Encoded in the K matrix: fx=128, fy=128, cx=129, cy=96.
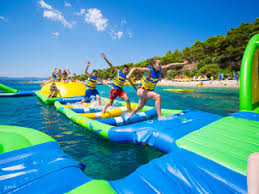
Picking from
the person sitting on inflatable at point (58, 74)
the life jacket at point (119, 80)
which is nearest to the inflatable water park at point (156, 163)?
the life jacket at point (119, 80)

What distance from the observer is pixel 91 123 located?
129 inches

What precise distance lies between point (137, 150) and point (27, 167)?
5.91ft

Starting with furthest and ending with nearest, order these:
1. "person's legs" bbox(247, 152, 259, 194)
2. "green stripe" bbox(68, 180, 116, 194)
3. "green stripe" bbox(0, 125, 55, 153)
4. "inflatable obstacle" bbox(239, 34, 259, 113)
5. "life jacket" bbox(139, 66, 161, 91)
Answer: "inflatable obstacle" bbox(239, 34, 259, 113) < "life jacket" bbox(139, 66, 161, 91) < "green stripe" bbox(0, 125, 55, 153) < "green stripe" bbox(68, 180, 116, 194) < "person's legs" bbox(247, 152, 259, 194)

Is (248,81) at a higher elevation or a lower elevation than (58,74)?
lower

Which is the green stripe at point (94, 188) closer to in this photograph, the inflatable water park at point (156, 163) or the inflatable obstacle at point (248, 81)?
the inflatable water park at point (156, 163)

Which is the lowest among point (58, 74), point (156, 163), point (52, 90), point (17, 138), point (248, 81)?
point (156, 163)

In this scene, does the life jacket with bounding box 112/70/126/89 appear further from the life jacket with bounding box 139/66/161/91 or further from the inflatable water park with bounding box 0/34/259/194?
the inflatable water park with bounding box 0/34/259/194

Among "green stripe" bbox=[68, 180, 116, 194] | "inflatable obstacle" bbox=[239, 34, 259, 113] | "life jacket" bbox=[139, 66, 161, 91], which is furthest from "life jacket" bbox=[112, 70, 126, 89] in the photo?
"inflatable obstacle" bbox=[239, 34, 259, 113]

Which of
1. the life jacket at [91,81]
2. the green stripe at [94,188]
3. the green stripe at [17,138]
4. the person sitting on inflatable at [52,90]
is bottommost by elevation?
the green stripe at [94,188]

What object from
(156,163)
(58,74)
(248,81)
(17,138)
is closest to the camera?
(156,163)

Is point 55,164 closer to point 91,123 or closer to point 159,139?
point 159,139

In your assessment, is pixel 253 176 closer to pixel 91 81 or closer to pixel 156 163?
pixel 156 163

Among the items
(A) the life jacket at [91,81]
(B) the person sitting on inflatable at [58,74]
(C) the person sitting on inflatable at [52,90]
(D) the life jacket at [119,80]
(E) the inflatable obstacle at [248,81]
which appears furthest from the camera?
(B) the person sitting on inflatable at [58,74]

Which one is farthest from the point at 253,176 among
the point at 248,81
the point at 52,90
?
the point at 52,90
